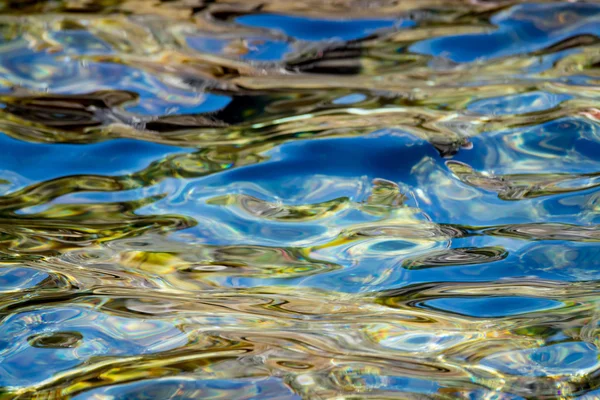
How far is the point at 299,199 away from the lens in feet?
8.44

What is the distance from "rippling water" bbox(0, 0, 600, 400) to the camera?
176 cm

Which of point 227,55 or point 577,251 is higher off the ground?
point 227,55

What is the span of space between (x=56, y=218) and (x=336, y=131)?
109cm

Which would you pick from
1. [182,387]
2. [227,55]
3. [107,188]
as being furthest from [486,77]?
[182,387]

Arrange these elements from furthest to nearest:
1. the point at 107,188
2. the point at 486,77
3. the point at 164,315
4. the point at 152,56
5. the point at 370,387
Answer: the point at 152,56 → the point at 486,77 → the point at 107,188 → the point at 164,315 → the point at 370,387

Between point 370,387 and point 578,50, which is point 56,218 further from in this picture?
point 578,50

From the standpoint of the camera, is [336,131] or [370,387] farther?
[336,131]

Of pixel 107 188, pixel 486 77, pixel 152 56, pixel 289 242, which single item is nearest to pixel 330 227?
pixel 289 242

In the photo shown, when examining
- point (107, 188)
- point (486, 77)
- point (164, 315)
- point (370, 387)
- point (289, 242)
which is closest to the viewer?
point (370, 387)

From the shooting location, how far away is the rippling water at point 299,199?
176 centimetres

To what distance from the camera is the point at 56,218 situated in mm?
2449

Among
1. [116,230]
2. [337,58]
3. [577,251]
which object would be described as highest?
[337,58]

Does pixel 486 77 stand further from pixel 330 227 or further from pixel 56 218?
pixel 56 218

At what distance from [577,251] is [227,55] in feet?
6.41
